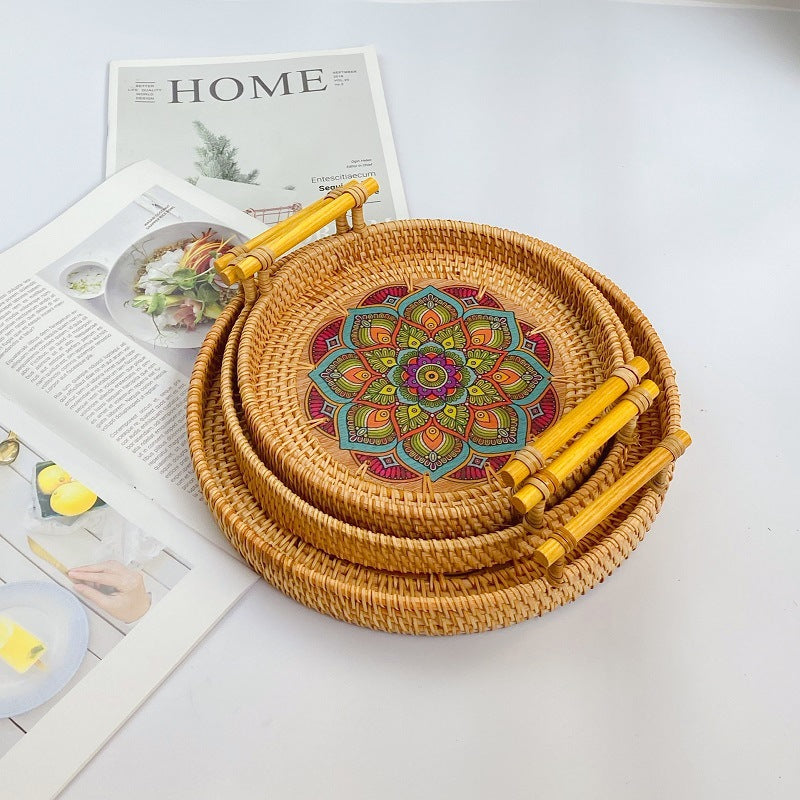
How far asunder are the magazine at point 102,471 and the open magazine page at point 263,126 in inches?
1.8

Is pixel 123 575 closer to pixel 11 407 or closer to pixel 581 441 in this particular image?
pixel 11 407

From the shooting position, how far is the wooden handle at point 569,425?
1.91ft

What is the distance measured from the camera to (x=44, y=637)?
0.63m

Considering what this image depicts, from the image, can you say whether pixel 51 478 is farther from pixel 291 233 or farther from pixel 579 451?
pixel 579 451

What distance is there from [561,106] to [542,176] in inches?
5.3

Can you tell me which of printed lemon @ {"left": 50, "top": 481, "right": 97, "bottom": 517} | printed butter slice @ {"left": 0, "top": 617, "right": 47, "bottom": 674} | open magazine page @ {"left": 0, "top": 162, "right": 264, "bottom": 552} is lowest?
printed butter slice @ {"left": 0, "top": 617, "right": 47, "bottom": 674}

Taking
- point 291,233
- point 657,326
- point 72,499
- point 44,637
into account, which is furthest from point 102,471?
point 657,326

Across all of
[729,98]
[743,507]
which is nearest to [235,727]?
[743,507]

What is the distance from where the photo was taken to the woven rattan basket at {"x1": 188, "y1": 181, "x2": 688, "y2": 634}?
62 cm

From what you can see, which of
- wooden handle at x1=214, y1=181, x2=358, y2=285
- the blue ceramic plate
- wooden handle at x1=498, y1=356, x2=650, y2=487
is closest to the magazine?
the blue ceramic plate

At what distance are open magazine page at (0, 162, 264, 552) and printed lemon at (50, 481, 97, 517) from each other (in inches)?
1.2

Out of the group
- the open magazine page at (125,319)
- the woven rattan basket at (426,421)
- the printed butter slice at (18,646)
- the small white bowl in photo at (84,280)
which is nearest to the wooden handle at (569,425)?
the woven rattan basket at (426,421)

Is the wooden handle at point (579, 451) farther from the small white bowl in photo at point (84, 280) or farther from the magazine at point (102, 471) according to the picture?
the small white bowl in photo at point (84, 280)

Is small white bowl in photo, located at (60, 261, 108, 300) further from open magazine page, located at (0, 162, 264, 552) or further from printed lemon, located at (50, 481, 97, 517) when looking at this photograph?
printed lemon, located at (50, 481, 97, 517)
